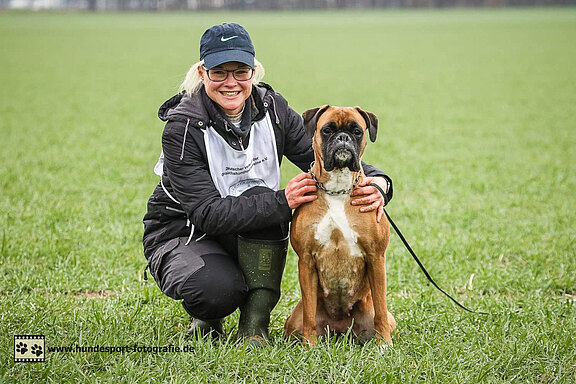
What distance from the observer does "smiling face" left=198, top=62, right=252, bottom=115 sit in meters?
3.84

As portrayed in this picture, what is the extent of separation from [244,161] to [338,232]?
0.72m

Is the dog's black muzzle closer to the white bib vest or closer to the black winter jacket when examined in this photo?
the black winter jacket

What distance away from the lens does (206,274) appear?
3.74 metres

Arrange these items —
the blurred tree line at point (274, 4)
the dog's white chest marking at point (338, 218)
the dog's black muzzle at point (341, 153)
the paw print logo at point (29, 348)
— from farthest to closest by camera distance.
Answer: the blurred tree line at point (274, 4), the dog's white chest marking at point (338, 218), the dog's black muzzle at point (341, 153), the paw print logo at point (29, 348)

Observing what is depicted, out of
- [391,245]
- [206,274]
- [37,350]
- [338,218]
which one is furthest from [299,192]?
[391,245]

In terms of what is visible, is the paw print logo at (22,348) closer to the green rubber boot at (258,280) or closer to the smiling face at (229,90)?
the green rubber boot at (258,280)

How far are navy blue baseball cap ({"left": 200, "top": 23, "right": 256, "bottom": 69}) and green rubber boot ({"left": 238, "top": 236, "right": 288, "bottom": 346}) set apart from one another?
102 centimetres

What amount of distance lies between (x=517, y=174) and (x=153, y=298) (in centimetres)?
591

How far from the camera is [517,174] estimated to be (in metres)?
8.90

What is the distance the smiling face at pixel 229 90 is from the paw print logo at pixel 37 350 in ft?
5.45

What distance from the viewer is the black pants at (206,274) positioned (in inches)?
146

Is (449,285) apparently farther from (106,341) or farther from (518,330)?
(106,341)

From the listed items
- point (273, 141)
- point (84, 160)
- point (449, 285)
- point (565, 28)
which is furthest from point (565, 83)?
point (565, 28)

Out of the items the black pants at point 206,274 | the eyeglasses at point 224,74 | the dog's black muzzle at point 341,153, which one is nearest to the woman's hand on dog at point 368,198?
the dog's black muzzle at point 341,153
